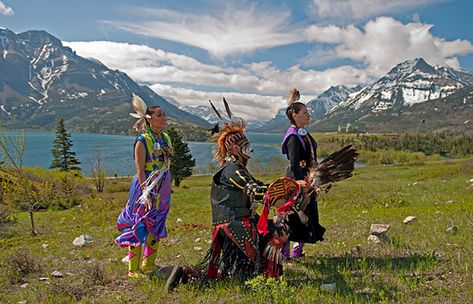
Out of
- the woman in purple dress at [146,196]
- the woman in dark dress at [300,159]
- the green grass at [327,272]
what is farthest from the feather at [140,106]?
the green grass at [327,272]

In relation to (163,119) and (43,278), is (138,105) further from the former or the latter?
(43,278)

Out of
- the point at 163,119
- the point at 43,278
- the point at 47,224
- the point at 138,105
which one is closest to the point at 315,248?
the point at 163,119

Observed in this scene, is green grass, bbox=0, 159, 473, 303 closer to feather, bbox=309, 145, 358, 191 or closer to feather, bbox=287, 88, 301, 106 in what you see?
feather, bbox=309, 145, 358, 191

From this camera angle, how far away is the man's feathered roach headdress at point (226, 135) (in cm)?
525

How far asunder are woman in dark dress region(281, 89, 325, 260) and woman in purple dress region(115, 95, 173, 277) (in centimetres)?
228

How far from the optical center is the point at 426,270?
5059 mm

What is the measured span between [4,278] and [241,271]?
4282 millimetres

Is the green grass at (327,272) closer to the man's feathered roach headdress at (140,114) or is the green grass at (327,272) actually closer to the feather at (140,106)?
the man's feathered roach headdress at (140,114)

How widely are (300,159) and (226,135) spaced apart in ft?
5.10

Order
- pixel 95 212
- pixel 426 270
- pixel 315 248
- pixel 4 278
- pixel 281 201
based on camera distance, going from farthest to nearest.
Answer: pixel 95 212 → pixel 315 248 → pixel 4 278 → pixel 426 270 → pixel 281 201

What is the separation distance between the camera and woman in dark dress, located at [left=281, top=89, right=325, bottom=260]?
603 centimetres

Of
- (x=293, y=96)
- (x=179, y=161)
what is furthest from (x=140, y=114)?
(x=179, y=161)

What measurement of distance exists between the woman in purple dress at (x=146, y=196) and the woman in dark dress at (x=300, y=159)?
7.49ft

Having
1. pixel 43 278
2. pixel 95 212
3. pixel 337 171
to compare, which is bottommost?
pixel 95 212
